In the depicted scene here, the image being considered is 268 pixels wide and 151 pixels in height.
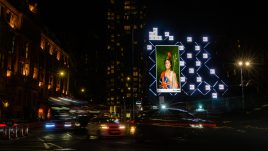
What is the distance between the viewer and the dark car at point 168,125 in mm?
17375

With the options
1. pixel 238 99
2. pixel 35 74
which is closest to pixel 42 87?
pixel 35 74

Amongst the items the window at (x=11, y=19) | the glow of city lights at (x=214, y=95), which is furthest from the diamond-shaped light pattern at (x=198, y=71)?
the window at (x=11, y=19)

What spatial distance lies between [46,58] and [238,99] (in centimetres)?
3904

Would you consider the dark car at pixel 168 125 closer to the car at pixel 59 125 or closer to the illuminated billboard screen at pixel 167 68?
the illuminated billboard screen at pixel 167 68

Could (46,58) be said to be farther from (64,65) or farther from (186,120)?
(186,120)

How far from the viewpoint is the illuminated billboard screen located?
3656 centimetres

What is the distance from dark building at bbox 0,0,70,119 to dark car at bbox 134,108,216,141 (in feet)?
107

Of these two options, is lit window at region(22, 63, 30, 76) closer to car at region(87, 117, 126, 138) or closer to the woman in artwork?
the woman in artwork

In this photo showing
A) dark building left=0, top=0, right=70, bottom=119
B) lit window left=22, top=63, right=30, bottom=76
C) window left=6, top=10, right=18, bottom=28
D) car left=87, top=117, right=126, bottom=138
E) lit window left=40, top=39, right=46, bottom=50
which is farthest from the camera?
lit window left=40, top=39, right=46, bottom=50

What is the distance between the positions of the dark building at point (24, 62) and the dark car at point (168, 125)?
107 feet

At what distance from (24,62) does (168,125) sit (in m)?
43.1

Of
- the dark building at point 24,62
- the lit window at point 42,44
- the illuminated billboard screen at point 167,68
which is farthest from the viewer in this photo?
the lit window at point 42,44

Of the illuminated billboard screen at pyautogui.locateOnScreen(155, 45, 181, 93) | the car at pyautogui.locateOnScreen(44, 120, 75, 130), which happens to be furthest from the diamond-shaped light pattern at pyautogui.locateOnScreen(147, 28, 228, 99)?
the car at pyautogui.locateOnScreen(44, 120, 75, 130)

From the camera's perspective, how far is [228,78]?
75188 mm
